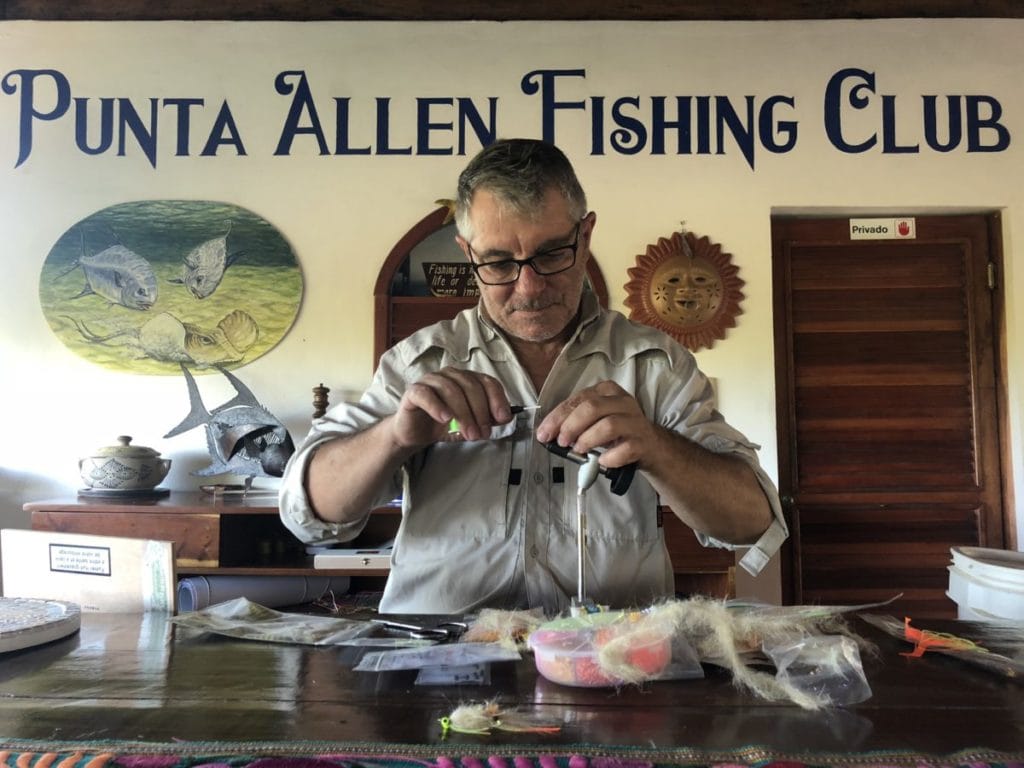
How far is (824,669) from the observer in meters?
0.83

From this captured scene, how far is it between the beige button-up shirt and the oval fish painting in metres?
1.78

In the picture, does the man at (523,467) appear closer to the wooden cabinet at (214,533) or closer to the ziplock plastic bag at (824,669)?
the ziplock plastic bag at (824,669)

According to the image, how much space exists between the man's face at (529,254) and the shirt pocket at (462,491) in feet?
0.80

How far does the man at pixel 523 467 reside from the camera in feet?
4.19

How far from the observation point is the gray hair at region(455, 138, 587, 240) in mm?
1343

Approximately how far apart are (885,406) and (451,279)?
1873 millimetres

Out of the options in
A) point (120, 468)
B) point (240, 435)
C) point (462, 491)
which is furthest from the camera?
point (240, 435)

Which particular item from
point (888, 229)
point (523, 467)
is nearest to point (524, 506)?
point (523, 467)

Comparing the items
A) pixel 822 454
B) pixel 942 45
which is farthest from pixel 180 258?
pixel 942 45

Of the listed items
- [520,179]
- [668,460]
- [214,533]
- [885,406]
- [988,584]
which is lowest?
[988,584]

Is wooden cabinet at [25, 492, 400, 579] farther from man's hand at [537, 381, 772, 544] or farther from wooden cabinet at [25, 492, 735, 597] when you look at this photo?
man's hand at [537, 381, 772, 544]

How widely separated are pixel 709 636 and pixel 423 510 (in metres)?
0.63

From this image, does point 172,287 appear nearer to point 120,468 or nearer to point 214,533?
point 120,468

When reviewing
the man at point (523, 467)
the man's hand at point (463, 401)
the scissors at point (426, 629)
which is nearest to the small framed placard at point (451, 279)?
the man at point (523, 467)
